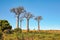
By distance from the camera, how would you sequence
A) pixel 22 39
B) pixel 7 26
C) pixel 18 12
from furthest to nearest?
pixel 18 12 < pixel 7 26 < pixel 22 39

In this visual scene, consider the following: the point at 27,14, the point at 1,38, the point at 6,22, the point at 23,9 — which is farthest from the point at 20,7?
the point at 1,38

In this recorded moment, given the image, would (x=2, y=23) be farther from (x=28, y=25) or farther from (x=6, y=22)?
(x=28, y=25)

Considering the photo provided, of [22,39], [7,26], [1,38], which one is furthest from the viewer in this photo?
[7,26]

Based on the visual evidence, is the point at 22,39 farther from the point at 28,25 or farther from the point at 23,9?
the point at 28,25

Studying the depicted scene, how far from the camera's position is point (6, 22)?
4447cm

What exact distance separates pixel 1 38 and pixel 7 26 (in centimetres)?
2797

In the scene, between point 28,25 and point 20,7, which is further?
point 28,25

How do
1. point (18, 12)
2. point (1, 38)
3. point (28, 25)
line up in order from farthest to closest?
point (28, 25) → point (18, 12) → point (1, 38)

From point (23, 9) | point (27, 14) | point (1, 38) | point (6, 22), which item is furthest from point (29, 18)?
point (1, 38)

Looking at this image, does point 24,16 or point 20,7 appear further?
point 24,16

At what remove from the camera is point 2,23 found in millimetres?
43250

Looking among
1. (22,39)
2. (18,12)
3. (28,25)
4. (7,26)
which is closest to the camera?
(22,39)

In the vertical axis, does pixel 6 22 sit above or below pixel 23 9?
below

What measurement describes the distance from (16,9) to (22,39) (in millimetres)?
48965
